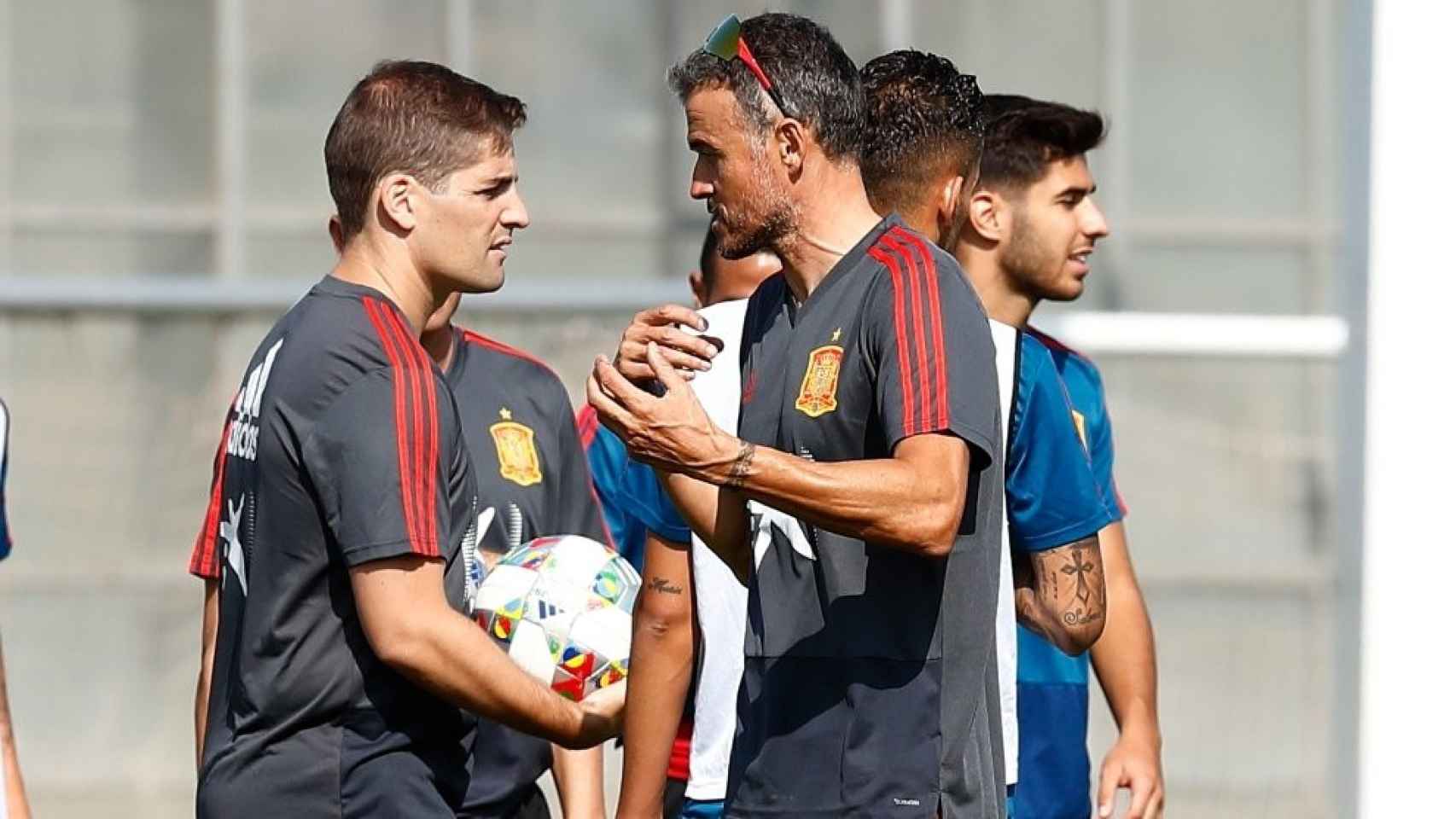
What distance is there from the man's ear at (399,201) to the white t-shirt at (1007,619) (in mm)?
905

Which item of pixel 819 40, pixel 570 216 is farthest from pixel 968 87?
pixel 570 216

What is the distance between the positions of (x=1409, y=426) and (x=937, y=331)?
148 cm

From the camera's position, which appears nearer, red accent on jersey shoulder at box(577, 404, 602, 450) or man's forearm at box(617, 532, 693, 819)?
man's forearm at box(617, 532, 693, 819)

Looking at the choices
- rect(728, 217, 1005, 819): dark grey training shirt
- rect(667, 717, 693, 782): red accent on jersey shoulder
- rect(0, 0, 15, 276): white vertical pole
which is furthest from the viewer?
rect(0, 0, 15, 276): white vertical pole

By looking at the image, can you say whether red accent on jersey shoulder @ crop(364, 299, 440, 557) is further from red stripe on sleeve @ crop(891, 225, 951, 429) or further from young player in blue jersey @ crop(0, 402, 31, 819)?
young player in blue jersey @ crop(0, 402, 31, 819)

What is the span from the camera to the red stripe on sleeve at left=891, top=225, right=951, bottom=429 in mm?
3061

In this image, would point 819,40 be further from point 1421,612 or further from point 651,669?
point 1421,612

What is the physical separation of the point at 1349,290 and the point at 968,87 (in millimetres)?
971

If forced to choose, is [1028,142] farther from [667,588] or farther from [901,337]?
[901,337]

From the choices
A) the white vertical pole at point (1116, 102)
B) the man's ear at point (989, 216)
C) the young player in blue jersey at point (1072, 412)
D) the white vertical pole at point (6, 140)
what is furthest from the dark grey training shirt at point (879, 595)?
the white vertical pole at point (6, 140)

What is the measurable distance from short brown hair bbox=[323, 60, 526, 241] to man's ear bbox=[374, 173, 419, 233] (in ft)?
0.04

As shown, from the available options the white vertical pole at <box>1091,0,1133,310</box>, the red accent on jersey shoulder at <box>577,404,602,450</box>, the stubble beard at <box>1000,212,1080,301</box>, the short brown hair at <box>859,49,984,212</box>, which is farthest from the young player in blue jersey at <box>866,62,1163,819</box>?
the white vertical pole at <box>1091,0,1133,310</box>

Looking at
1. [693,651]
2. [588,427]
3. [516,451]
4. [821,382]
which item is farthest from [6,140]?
[821,382]

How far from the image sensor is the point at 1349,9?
4410 millimetres
